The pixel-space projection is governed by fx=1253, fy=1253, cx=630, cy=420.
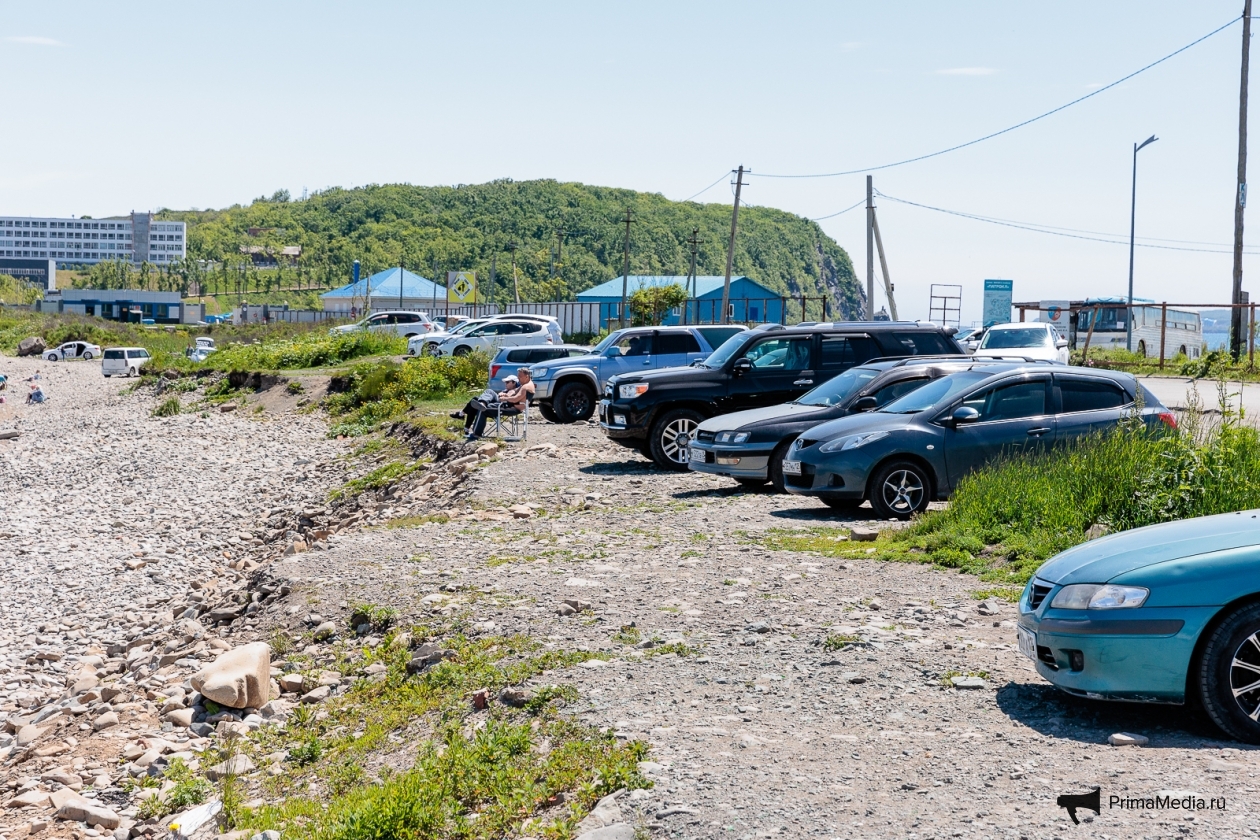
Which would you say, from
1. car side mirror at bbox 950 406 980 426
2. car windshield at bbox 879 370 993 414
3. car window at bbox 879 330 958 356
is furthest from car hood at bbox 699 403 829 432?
car window at bbox 879 330 958 356

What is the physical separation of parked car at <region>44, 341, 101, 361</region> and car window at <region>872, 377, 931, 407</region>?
74.6m

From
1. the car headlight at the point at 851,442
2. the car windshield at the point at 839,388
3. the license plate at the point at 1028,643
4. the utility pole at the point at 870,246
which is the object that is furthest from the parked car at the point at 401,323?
the license plate at the point at 1028,643

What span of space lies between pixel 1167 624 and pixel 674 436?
1218cm

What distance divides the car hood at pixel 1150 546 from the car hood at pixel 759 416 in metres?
8.67

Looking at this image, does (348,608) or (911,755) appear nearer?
(911,755)

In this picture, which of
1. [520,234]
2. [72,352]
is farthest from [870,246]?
[520,234]

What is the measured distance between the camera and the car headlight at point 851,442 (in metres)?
12.9

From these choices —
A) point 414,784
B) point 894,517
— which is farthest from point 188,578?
point 414,784

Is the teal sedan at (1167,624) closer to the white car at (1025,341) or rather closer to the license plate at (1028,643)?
the license plate at (1028,643)

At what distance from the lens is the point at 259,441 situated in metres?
30.6

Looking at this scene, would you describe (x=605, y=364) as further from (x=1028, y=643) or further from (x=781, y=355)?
(x=1028, y=643)

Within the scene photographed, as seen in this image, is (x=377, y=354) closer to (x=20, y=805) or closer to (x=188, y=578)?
(x=188, y=578)

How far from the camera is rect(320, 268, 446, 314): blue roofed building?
360 ft

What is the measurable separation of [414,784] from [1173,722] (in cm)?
359
